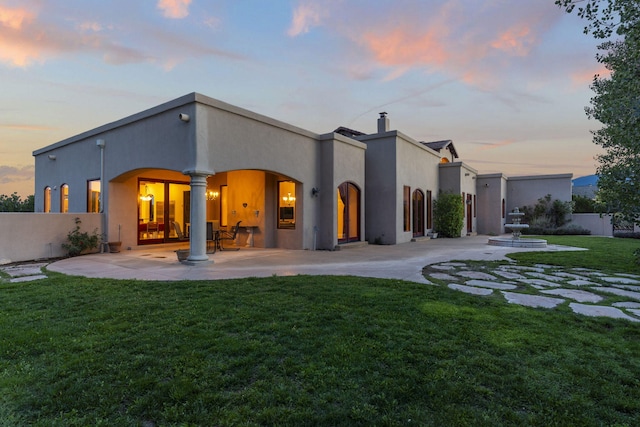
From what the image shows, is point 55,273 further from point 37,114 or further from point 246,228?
point 37,114

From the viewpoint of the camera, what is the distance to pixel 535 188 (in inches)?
842

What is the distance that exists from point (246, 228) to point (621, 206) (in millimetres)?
10270

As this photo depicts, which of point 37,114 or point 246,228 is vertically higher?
point 37,114

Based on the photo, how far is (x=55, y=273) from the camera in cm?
685

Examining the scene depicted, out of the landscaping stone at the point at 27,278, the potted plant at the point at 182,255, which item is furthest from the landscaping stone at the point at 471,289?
the landscaping stone at the point at 27,278

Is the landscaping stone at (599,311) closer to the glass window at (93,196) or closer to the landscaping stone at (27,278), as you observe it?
the landscaping stone at (27,278)

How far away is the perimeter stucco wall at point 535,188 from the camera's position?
20.7 m

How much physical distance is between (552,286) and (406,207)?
9026mm

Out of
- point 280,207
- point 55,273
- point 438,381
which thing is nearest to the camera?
point 438,381

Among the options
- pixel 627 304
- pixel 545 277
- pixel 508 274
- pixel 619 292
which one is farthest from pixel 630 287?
pixel 508 274

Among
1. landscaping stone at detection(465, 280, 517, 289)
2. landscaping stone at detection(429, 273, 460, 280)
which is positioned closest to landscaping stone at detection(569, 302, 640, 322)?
landscaping stone at detection(465, 280, 517, 289)

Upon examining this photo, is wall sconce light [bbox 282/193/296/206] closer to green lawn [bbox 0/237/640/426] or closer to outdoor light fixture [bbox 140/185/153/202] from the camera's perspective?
outdoor light fixture [bbox 140/185/153/202]

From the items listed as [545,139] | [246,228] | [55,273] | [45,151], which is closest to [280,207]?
[246,228]

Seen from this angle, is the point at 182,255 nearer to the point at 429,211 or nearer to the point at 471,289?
the point at 471,289
